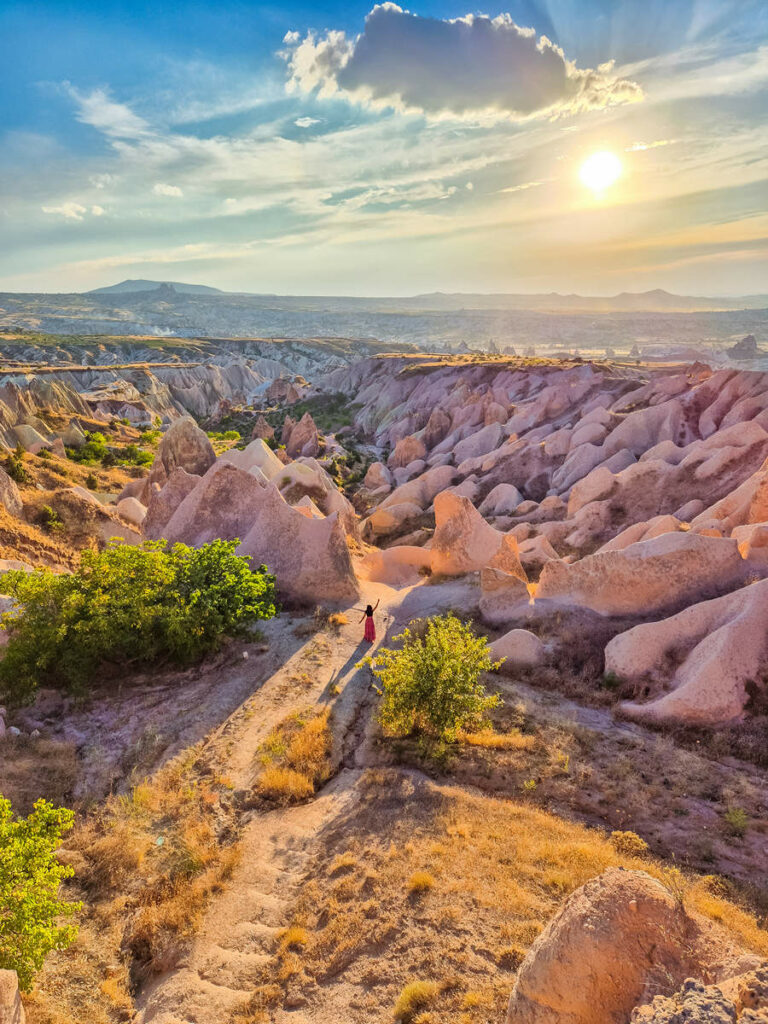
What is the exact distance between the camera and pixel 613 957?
6.11 m

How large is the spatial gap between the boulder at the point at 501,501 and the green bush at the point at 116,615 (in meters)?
24.0

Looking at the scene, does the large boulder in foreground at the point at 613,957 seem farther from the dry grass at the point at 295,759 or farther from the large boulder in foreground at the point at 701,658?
the large boulder in foreground at the point at 701,658

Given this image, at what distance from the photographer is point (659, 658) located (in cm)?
1697

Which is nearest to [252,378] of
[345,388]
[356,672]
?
[345,388]

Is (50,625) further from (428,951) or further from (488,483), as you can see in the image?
(488,483)

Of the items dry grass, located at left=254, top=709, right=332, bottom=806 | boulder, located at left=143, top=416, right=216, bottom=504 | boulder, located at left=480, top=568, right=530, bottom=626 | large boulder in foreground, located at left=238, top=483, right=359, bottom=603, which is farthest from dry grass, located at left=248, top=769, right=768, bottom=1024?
boulder, located at left=143, top=416, right=216, bottom=504

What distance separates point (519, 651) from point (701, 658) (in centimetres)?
525

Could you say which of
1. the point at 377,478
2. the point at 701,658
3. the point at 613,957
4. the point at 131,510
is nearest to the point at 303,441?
the point at 377,478

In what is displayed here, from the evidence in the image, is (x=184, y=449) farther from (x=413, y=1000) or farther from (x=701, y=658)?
(x=413, y=1000)

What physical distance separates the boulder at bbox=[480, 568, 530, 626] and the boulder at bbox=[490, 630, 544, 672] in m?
2.25

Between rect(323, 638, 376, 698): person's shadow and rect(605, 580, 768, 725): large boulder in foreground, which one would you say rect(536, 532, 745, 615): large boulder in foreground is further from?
rect(323, 638, 376, 698): person's shadow

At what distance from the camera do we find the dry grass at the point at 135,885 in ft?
26.9

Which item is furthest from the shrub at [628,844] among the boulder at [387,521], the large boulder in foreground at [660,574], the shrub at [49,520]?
the boulder at [387,521]

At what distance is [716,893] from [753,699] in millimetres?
7186
